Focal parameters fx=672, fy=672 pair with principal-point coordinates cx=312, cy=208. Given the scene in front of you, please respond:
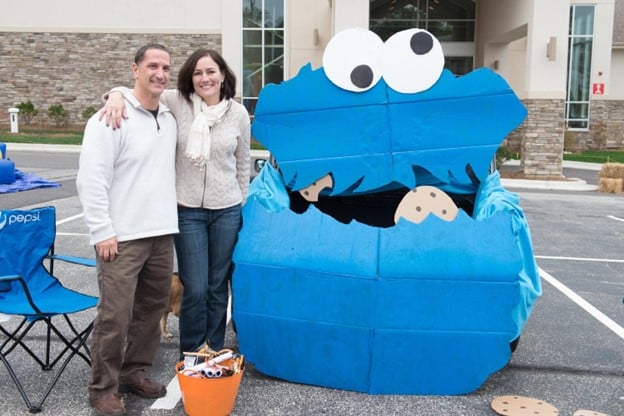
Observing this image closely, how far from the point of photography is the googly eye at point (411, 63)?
466 cm

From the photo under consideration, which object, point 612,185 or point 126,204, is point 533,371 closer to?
point 126,204

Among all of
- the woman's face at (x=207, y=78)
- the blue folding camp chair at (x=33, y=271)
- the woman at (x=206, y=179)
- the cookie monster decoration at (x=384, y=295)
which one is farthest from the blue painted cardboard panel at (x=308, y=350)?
the woman's face at (x=207, y=78)

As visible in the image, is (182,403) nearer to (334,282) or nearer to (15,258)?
(334,282)

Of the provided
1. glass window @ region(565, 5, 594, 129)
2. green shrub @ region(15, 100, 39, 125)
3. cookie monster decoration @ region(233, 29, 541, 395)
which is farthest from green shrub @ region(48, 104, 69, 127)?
cookie monster decoration @ region(233, 29, 541, 395)

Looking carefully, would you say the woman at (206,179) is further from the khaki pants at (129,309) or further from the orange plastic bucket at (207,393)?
the orange plastic bucket at (207,393)

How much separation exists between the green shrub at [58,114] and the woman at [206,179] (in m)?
25.7

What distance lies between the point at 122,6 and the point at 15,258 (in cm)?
2478

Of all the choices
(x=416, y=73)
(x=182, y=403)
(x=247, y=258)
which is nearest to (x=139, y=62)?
(x=247, y=258)

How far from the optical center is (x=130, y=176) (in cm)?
321

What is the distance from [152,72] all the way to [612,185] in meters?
14.8

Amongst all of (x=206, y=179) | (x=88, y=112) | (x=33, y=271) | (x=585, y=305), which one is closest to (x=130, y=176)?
(x=206, y=179)

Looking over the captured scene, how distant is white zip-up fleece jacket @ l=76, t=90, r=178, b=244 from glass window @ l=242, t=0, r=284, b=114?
887 inches

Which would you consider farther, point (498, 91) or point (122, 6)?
point (122, 6)

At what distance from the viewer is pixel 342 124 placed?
4.82 metres
